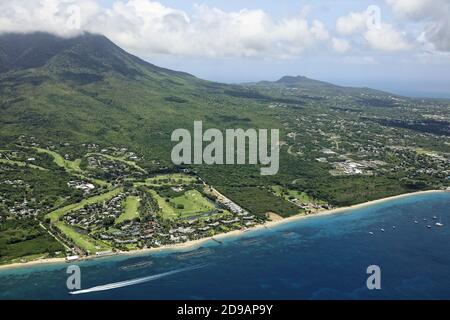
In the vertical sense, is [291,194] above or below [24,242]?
above

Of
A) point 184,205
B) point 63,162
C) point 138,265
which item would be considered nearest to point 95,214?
point 184,205

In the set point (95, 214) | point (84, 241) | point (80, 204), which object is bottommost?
point (84, 241)

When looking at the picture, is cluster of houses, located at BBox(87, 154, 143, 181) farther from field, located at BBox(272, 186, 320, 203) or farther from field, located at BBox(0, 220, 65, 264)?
field, located at BBox(272, 186, 320, 203)

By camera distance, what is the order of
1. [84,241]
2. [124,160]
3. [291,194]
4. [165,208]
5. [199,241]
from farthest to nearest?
1. [124,160]
2. [291,194]
3. [165,208]
4. [199,241]
5. [84,241]

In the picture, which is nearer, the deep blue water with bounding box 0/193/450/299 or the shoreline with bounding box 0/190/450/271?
the deep blue water with bounding box 0/193/450/299

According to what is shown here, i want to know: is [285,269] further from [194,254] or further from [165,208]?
[165,208]

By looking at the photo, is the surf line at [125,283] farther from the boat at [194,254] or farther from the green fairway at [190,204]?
the green fairway at [190,204]

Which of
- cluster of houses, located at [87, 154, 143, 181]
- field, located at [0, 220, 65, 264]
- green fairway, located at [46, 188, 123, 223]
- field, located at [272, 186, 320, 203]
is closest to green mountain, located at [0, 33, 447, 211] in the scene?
field, located at [272, 186, 320, 203]

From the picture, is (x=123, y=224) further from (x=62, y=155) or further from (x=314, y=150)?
(x=314, y=150)
